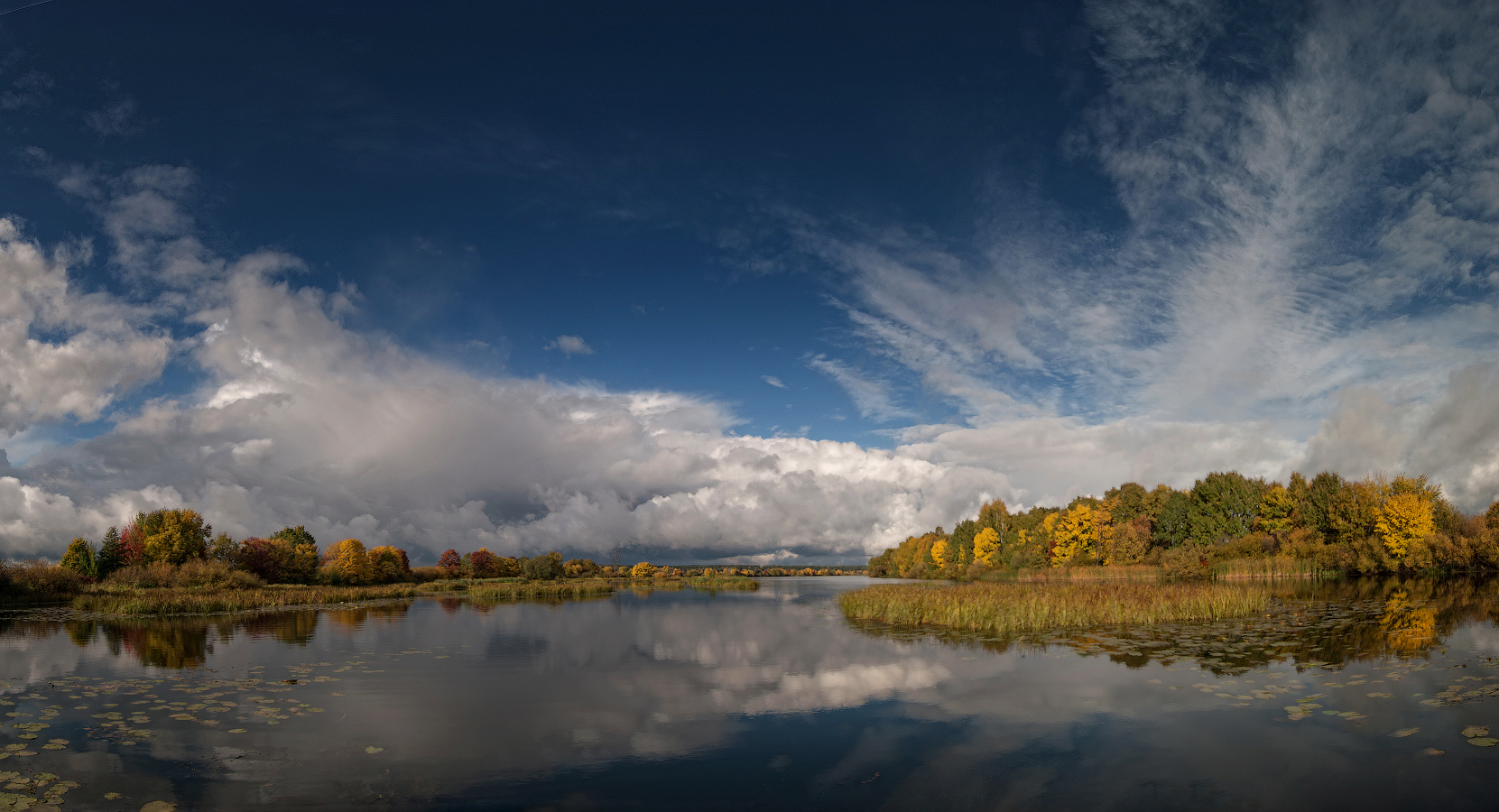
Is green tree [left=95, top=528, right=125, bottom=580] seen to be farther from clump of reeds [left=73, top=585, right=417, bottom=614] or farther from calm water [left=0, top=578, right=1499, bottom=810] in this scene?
calm water [left=0, top=578, right=1499, bottom=810]

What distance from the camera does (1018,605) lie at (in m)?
30.3

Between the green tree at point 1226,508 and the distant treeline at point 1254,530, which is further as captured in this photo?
the green tree at point 1226,508

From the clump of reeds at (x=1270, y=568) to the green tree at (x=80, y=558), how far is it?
116207 mm

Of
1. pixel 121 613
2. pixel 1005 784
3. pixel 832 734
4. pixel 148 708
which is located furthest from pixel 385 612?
pixel 1005 784

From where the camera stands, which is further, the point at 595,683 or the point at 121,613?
the point at 121,613

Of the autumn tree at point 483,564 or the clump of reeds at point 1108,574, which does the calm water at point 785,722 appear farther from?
the autumn tree at point 483,564

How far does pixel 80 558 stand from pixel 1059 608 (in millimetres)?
97789

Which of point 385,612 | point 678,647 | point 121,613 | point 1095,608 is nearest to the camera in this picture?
point 678,647

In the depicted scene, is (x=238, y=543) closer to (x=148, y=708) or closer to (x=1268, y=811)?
(x=148, y=708)

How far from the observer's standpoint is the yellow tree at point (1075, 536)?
92.2m

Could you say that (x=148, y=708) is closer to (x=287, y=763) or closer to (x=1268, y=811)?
(x=287, y=763)

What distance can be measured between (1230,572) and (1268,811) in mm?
69483

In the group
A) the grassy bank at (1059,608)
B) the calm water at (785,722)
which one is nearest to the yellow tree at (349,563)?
the calm water at (785,722)

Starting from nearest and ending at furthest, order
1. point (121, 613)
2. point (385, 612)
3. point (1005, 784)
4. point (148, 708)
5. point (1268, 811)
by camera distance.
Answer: point (1268, 811), point (1005, 784), point (148, 708), point (121, 613), point (385, 612)
